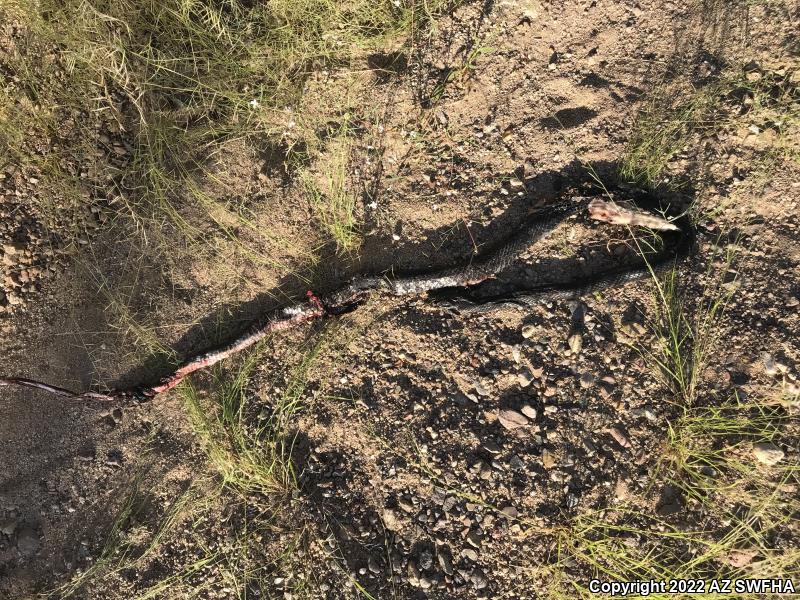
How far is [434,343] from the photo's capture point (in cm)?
320

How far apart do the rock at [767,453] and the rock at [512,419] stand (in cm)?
124

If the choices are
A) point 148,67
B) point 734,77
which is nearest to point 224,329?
point 148,67

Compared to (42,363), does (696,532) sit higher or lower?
lower

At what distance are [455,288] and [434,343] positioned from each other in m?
0.38

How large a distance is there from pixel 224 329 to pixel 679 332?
287 centimetres

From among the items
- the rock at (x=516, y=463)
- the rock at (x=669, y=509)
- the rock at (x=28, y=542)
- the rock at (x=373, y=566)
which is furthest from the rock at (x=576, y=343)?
the rock at (x=28, y=542)

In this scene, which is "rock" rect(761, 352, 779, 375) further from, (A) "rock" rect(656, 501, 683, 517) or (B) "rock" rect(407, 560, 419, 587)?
(B) "rock" rect(407, 560, 419, 587)

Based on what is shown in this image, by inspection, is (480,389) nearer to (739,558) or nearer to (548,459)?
(548,459)

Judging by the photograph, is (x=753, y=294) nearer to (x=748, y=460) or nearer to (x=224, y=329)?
(x=748, y=460)

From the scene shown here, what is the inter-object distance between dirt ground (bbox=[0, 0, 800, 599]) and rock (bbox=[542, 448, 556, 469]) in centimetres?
1

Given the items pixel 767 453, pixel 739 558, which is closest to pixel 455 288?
pixel 767 453

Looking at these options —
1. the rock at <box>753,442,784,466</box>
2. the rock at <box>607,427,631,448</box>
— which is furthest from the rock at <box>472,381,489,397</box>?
the rock at <box>753,442,784,466</box>

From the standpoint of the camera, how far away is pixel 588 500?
2.88 metres

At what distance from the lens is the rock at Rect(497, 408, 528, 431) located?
3020mm
